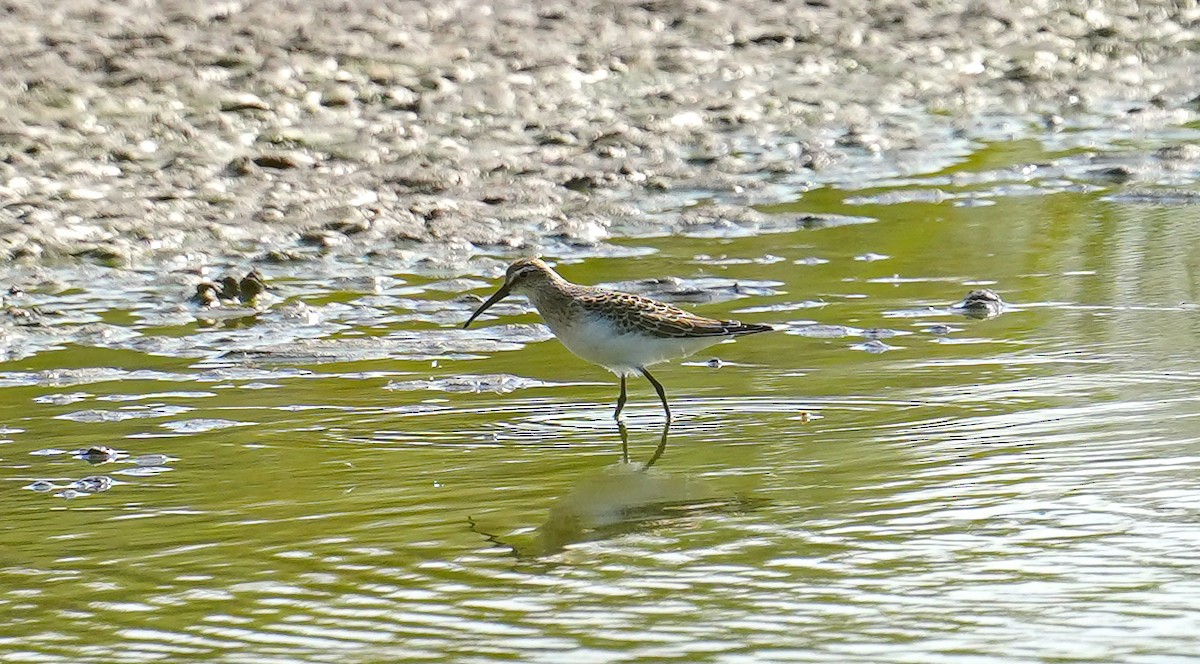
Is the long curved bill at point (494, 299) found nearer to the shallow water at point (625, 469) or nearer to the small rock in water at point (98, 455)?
the shallow water at point (625, 469)

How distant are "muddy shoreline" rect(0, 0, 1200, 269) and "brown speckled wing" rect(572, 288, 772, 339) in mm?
2657

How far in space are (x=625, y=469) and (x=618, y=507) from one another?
462 mm

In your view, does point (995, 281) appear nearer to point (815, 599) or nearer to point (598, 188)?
point (598, 188)

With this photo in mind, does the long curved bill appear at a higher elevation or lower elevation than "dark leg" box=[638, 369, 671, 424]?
higher

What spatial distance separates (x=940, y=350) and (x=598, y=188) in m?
3.84

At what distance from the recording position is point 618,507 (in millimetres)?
6141

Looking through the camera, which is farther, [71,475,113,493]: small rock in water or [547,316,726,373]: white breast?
[547,316,726,373]: white breast

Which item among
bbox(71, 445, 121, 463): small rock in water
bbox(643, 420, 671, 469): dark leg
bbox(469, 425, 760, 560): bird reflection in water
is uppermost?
bbox(71, 445, 121, 463): small rock in water

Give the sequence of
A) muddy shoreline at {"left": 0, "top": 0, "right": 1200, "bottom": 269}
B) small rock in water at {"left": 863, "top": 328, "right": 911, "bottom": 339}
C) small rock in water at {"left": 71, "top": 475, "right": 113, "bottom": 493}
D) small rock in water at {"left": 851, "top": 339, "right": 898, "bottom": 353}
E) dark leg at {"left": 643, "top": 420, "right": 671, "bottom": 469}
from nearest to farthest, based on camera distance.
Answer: small rock in water at {"left": 71, "top": 475, "right": 113, "bottom": 493}
dark leg at {"left": 643, "top": 420, "right": 671, "bottom": 469}
small rock in water at {"left": 851, "top": 339, "right": 898, "bottom": 353}
small rock in water at {"left": 863, "top": 328, "right": 911, "bottom": 339}
muddy shoreline at {"left": 0, "top": 0, "right": 1200, "bottom": 269}

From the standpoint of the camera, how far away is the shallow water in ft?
16.3

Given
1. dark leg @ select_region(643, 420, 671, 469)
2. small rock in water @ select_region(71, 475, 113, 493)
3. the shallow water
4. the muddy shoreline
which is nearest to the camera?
the shallow water

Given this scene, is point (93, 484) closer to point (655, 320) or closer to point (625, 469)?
point (625, 469)

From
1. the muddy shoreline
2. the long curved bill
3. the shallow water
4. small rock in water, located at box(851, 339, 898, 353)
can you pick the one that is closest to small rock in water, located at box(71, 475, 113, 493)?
the shallow water

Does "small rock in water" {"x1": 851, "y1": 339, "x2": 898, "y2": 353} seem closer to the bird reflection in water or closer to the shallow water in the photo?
the shallow water
